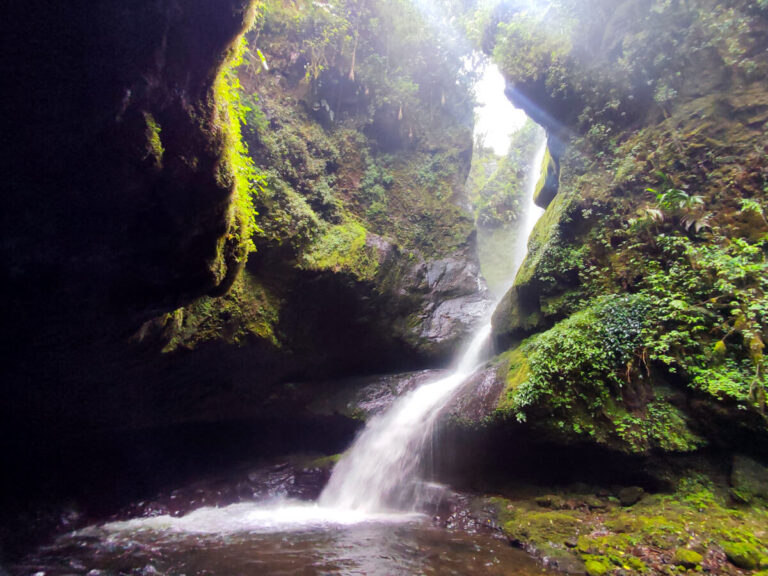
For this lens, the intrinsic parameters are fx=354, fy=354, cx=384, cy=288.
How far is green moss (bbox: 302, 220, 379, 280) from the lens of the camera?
30.9 feet

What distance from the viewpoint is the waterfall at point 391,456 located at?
758 cm

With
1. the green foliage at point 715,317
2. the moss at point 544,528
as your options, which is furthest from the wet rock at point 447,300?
the moss at point 544,528

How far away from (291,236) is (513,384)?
625 centimetres

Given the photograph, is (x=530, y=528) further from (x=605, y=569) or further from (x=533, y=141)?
(x=533, y=141)

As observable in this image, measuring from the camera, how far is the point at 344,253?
396 inches

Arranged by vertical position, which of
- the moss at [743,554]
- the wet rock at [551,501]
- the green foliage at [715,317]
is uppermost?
the green foliage at [715,317]

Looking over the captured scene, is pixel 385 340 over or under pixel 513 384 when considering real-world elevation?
over

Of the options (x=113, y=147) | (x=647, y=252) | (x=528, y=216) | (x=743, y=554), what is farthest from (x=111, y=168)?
(x=528, y=216)

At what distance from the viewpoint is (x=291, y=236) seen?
910 centimetres

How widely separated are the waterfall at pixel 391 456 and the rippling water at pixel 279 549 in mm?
540

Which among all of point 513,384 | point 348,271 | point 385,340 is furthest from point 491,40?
point 513,384

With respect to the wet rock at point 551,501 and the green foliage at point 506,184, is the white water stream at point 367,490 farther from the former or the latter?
the green foliage at point 506,184

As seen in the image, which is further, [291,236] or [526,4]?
[526,4]

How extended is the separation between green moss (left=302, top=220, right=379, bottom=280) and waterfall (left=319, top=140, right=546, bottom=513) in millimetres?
3756
